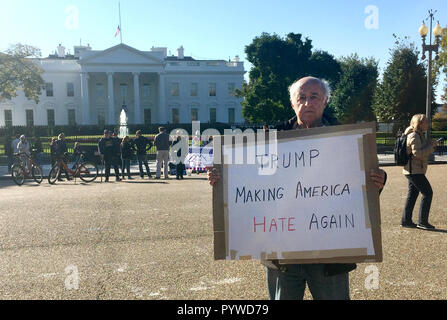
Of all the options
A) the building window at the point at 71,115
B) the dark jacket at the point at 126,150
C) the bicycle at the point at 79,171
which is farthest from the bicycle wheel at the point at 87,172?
the building window at the point at 71,115

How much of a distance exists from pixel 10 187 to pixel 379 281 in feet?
42.2

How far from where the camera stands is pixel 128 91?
6875 cm

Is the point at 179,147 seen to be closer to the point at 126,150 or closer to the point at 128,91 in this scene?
the point at 126,150

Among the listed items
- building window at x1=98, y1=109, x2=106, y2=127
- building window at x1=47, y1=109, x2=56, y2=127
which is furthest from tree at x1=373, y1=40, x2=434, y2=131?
building window at x1=47, y1=109, x2=56, y2=127

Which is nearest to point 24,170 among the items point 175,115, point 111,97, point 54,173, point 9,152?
point 54,173

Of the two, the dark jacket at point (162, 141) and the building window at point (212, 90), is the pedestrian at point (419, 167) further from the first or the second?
the building window at point (212, 90)

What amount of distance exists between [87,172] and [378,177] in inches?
527

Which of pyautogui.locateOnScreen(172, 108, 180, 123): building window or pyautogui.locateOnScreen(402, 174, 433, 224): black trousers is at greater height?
pyautogui.locateOnScreen(172, 108, 180, 123): building window

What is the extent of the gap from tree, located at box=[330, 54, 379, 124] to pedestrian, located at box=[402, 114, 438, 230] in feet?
172

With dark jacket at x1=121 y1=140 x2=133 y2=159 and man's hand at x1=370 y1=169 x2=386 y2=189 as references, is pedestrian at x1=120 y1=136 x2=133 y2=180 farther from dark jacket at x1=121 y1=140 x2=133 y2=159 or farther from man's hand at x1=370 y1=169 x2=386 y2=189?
man's hand at x1=370 y1=169 x2=386 y2=189

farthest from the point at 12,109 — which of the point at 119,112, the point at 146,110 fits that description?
the point at 146,110

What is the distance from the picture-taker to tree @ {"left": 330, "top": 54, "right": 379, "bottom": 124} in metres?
57.1

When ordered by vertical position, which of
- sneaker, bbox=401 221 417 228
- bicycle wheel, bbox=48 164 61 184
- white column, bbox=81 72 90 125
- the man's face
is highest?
white column, bbox=81 72 90 125

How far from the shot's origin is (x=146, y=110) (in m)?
70.6
